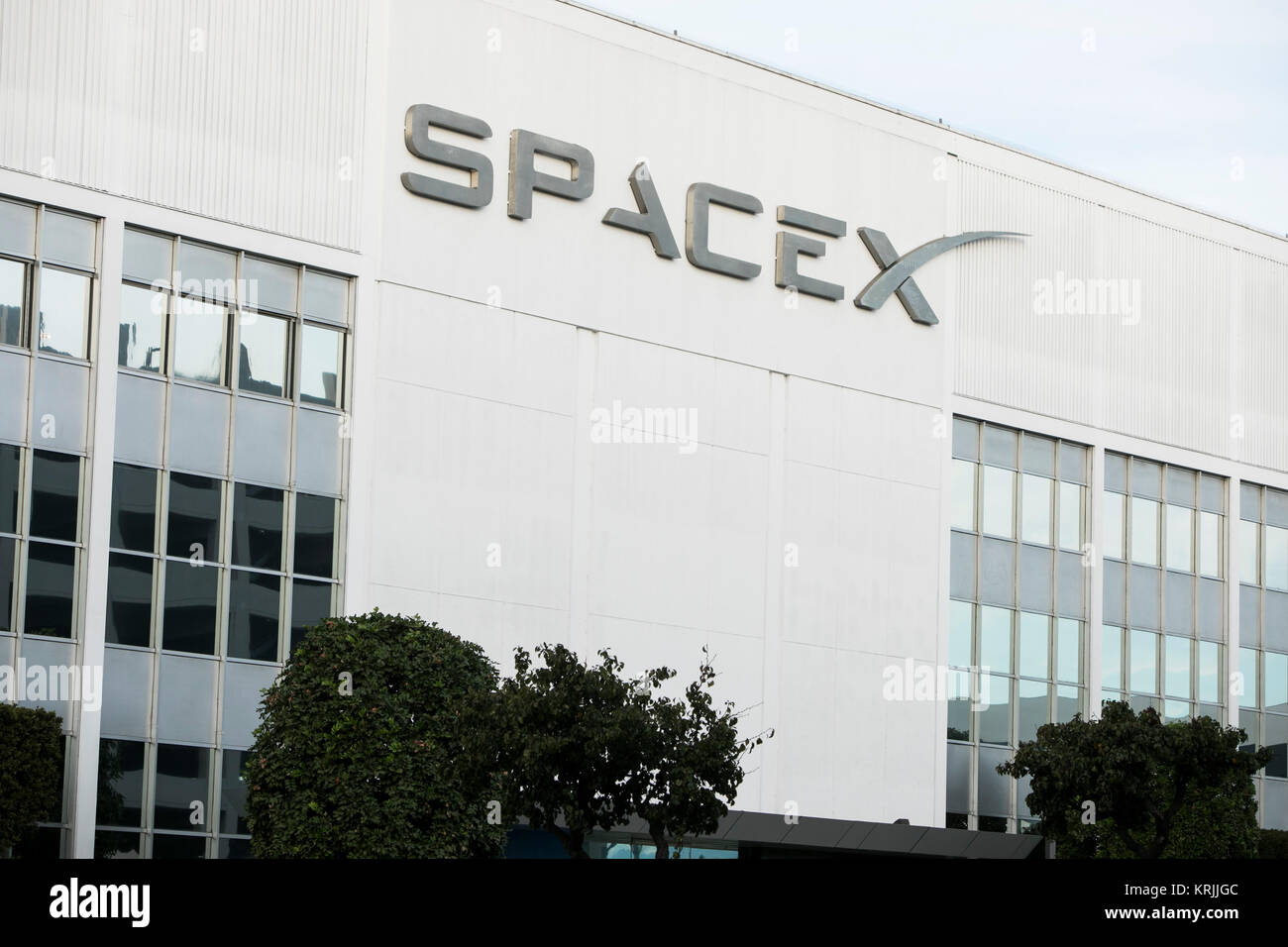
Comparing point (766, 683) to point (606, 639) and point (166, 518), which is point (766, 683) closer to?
point (606, 639)

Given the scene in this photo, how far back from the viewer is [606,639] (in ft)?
119

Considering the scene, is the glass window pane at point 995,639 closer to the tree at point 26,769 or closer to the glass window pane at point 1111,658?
the glass window pane at point 1111,658

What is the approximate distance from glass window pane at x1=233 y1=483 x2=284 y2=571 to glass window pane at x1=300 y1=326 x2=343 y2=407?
2124 mm

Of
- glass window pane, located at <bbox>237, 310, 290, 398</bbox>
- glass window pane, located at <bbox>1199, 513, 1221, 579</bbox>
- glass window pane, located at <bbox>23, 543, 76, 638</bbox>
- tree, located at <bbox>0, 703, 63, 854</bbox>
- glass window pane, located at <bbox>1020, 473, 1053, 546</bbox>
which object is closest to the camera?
tree, located at <bbox>0, 703, 63, 854</bbox>

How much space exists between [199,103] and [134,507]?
7.72 metres

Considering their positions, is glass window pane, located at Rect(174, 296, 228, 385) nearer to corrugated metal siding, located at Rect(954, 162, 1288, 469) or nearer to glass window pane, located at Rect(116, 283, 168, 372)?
glass window pane, located at Rect(116, 283, 168, 372)

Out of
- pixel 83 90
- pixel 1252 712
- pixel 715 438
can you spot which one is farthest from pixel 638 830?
pixel 1252 712

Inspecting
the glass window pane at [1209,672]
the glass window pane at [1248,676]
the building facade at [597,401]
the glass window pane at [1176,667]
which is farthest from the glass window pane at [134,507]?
the glass window pane at [1248,676]

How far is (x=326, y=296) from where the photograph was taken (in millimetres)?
34469

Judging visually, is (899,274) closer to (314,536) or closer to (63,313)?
(314,536)

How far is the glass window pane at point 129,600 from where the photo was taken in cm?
3102

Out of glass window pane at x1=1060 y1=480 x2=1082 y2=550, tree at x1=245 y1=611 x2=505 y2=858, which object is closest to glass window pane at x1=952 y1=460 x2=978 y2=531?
glass window pane at x1=1060 y1=480 x2=1082 y2=550

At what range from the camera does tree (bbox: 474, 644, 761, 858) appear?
2539 cm
